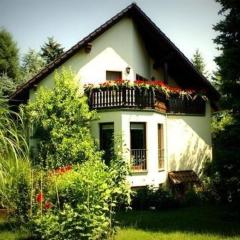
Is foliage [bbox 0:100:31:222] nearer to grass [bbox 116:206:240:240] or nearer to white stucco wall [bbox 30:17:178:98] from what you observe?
grass [bbox 116:206:240:240]

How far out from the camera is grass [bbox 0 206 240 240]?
11289 millimetres

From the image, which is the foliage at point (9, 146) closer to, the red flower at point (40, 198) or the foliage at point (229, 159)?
the red flower at point (40, 198)

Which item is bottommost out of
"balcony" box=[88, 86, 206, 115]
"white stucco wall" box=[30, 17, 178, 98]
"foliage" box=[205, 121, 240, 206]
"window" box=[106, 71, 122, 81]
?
"foliage" box=[205, 121, 240, 206]

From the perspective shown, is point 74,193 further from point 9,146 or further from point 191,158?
point 191,158

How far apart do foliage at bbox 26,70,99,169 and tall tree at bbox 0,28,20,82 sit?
33725mm

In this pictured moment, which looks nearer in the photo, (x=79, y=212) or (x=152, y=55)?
(x=79, y=212)

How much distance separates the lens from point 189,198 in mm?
18656

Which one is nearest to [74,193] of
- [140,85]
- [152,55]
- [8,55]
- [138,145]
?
[140,85]

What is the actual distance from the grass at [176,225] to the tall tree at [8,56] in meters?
39.6

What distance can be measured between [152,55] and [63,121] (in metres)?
7.87

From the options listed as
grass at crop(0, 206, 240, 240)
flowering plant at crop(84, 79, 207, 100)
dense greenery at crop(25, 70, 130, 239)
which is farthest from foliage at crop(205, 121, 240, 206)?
flowering plant at crop(84, 79, 207, 100)

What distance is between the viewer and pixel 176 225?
13.1 metres

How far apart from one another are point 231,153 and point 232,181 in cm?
127

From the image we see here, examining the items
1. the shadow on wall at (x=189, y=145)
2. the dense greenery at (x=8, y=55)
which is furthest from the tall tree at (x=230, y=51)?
the dense greenery at (x=8, y=55)
